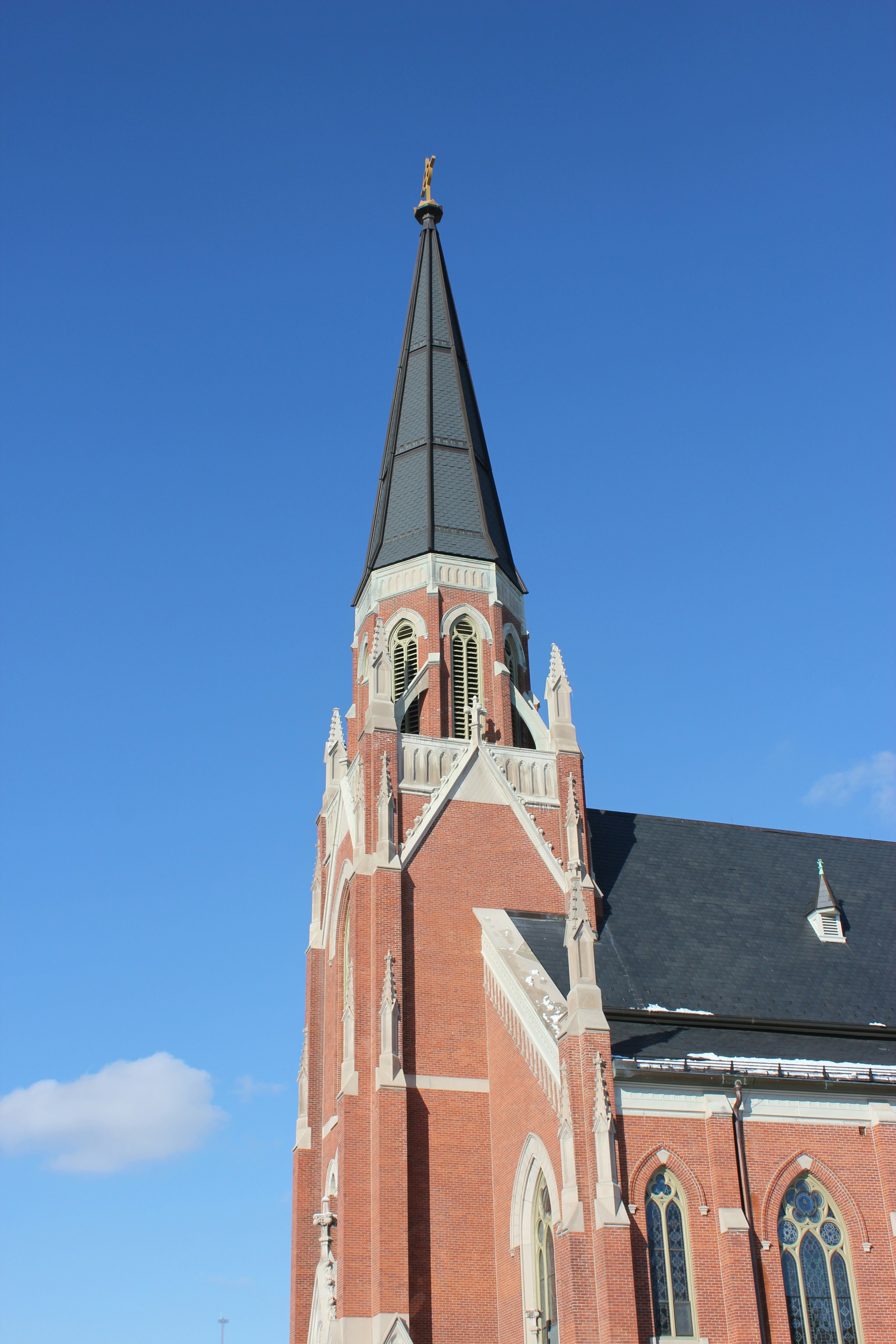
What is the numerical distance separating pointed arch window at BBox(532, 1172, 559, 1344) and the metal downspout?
128 inches

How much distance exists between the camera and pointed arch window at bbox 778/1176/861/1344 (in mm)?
22500

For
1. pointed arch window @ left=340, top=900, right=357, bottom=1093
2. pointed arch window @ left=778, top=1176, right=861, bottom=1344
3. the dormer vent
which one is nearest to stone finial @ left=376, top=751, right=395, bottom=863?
pointed arch window @ left=340, top=900, right=357, bottom=1093

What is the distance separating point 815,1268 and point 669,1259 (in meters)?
2.82

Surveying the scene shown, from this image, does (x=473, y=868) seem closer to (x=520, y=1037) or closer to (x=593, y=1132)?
(x=520, y=1037)

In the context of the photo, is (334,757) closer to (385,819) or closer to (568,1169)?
(385,819)

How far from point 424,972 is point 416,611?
1009 cm

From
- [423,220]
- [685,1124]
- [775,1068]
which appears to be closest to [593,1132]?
[685,1124]

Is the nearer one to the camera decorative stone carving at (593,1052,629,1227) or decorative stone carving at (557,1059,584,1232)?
decorative stone carving at (593,1052,629,1227)

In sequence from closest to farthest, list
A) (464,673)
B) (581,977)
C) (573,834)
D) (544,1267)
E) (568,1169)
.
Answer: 1. (568,1169)
2. (581,977)
3. (544,1267)
4. (573,834)
5. (464,673)

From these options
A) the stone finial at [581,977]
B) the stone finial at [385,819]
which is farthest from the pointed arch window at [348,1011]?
the stone finial at [581,977]

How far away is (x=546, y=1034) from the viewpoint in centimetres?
2397

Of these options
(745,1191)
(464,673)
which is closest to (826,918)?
(745,1191)

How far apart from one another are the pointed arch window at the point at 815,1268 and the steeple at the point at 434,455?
17647mm

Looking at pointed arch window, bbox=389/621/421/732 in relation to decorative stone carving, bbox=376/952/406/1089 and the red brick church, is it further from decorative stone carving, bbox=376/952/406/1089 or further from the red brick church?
decorative stone carving, bbox=376/952/406/1089
